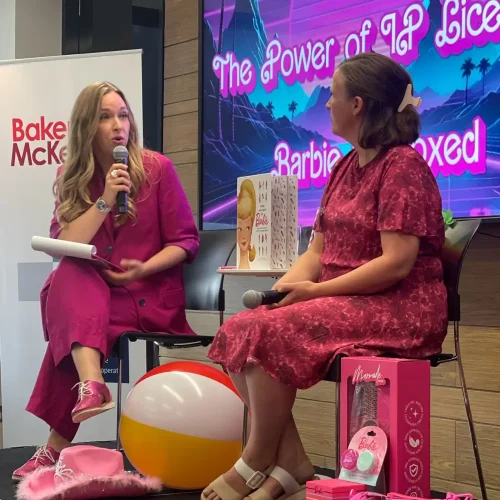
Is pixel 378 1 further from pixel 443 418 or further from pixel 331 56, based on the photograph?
pixel 443 418

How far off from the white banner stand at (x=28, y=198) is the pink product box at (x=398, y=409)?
212 centimetres

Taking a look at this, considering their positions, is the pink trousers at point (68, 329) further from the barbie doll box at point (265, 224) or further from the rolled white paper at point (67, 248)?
the barbie doll box at point (265, 224)

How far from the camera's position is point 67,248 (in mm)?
2564

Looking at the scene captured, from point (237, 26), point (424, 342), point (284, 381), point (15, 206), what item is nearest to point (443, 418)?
point (424, 342)

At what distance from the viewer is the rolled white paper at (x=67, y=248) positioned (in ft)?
8.37

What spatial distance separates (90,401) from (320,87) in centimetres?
139

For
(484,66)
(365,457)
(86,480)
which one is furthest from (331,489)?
(484,66)

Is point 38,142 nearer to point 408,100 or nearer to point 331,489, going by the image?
point 408,100

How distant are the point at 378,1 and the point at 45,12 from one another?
230cm

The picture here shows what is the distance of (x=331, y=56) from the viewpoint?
3.02m

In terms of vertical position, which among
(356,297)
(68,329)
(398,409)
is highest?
(356,297)

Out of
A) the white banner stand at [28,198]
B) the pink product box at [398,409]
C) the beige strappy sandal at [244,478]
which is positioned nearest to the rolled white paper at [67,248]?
the beige strappy sandal at [244,478]

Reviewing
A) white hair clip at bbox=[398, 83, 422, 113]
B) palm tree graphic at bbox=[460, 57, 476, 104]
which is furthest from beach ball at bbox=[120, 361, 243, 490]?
palm tree graphic at bbox=[460, 57, 476, 104]

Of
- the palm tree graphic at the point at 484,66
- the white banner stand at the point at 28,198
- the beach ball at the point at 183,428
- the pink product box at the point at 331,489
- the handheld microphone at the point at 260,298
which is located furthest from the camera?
the white banner stand at the point at 28,198
